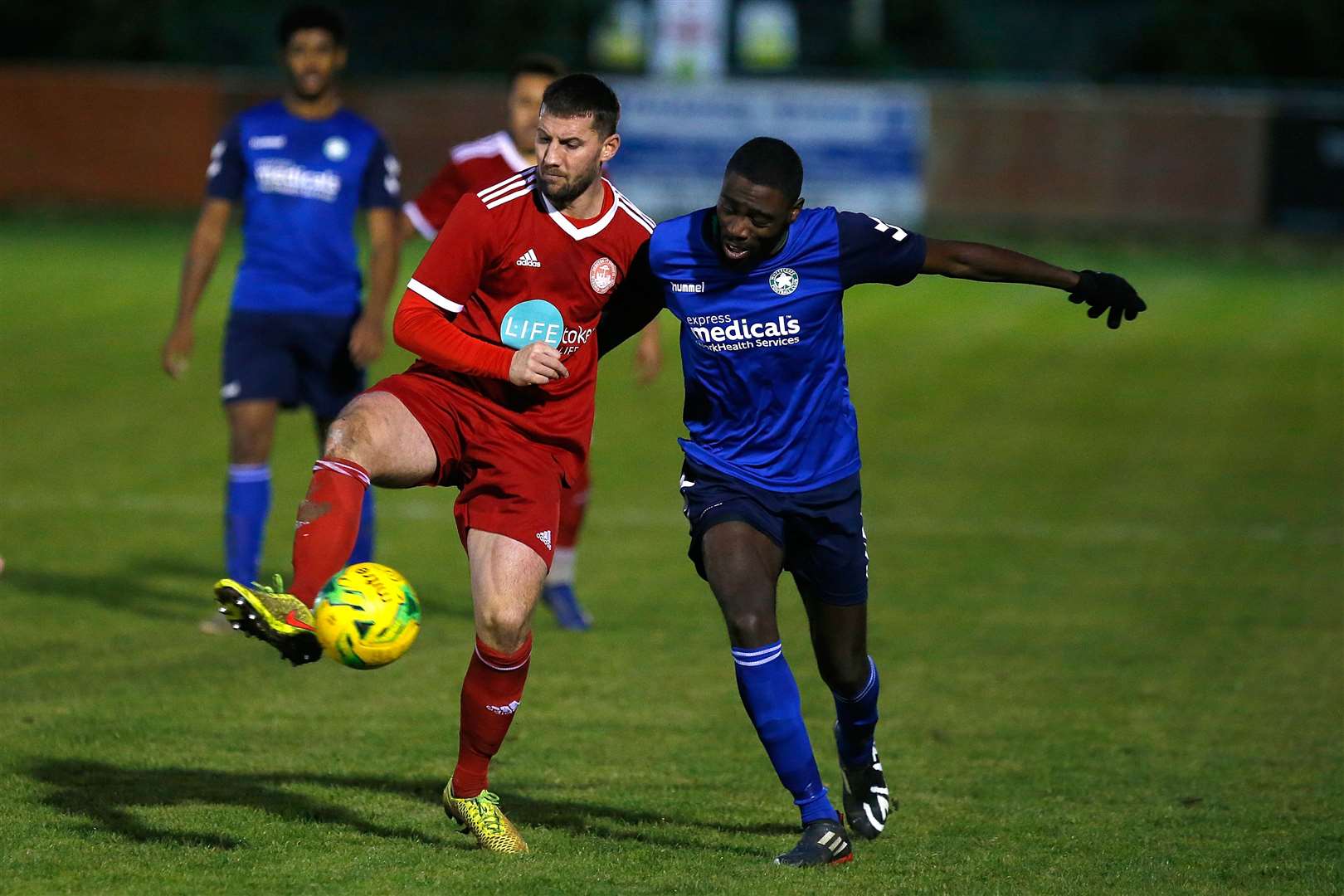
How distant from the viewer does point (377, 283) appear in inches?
324

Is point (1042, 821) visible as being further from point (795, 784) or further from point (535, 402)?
point (535, 402)

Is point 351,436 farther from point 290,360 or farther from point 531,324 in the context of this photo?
point 290,360

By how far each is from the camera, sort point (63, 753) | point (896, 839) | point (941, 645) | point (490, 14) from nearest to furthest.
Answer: point (896, 839) → point (63, 753) → point (941, 645) → point (490, 14)

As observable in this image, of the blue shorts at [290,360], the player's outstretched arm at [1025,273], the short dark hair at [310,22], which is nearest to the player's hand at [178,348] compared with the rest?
the blue shorts at [290,360]

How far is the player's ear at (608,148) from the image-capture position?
5.42 meters

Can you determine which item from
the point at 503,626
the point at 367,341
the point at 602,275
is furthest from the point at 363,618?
the point at 367,341

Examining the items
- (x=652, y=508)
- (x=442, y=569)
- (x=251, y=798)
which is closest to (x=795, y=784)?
(x=251, y=798)

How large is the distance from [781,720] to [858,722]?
53cm

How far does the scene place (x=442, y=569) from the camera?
10.1 metres

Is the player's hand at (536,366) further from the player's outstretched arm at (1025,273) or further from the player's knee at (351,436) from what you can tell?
the player's outstretched arm at (1025,273)

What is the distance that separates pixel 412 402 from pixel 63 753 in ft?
6.26

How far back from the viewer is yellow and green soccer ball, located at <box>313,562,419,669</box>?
4641mm

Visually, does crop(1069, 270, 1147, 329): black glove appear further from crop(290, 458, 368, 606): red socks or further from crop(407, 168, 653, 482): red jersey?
crop(290, 458, 368, 606): red socks

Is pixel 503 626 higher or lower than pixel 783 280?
lower
